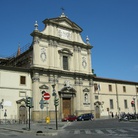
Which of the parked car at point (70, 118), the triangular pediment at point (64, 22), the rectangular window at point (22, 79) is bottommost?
the parked car at point (70, 118)

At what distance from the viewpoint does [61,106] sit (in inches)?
1506

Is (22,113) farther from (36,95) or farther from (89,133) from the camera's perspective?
(89,133)

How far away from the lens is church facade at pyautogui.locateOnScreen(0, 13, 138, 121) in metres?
34.0

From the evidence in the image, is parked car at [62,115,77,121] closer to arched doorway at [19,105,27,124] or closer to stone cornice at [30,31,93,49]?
arched doorway at [19,105,27,124]

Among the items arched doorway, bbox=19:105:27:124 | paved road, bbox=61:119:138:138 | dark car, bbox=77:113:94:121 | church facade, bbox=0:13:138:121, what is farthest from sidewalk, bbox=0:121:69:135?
dark car, bbox=77:113:94:121

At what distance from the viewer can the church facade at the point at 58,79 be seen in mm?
34000

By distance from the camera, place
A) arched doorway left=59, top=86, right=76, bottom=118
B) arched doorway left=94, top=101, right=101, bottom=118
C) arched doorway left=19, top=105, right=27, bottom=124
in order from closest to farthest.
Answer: arched doorway left=19, top=105, right=27, bottom=124 → arched doorway left=59, top=86, right=76, bottom=118 → arched doorway left=94, top=101, right=101, bottom=118

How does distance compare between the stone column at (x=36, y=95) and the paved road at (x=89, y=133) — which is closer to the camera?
the paved road at (x=89, y=133)

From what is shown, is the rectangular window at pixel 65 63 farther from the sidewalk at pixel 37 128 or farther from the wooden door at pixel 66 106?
the sidewalk at pixel 37 128

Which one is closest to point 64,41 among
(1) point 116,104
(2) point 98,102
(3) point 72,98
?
(3) point 72,98

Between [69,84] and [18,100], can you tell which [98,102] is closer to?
[69,84]

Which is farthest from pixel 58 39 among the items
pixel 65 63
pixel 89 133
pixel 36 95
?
pixel 89 133

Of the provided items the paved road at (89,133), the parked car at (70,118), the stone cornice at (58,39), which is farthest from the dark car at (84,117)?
the paved road at (89,133)

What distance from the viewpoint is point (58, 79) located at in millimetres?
38906
